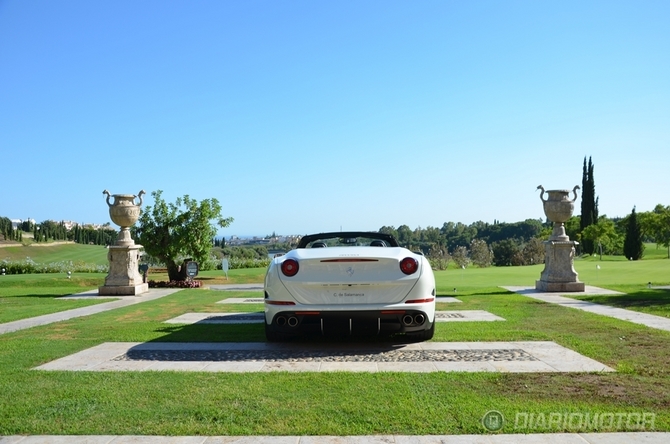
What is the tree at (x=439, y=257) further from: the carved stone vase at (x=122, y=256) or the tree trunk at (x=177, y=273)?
the carved stone vase at (x=122, y=256)

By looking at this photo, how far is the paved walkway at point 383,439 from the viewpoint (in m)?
3.18

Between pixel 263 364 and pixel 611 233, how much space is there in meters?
44.7

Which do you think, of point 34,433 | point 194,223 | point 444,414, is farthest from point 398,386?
point 194,223

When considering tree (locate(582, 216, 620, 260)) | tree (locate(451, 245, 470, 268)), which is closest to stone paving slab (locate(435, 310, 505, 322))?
tree (locate(451, 245, 470, 268))

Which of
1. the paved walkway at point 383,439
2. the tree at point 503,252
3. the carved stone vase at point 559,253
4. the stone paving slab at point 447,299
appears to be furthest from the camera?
the tree at point 503,252

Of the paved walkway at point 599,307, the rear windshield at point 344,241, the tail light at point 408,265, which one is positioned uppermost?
the rear windshield at point 344,241

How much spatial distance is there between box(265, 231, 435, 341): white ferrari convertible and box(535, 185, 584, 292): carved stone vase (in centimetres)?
949

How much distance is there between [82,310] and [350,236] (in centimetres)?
617

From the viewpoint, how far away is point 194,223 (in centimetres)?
1806

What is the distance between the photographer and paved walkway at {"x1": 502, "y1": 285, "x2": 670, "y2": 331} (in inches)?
319

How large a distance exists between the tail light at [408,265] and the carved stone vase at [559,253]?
948 cm

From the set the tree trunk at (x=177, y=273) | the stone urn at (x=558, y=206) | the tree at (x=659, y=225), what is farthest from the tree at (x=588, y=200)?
the tree trunk at (x=177, y=273)

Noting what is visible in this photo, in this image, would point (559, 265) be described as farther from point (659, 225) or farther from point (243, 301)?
point (659, 225)
